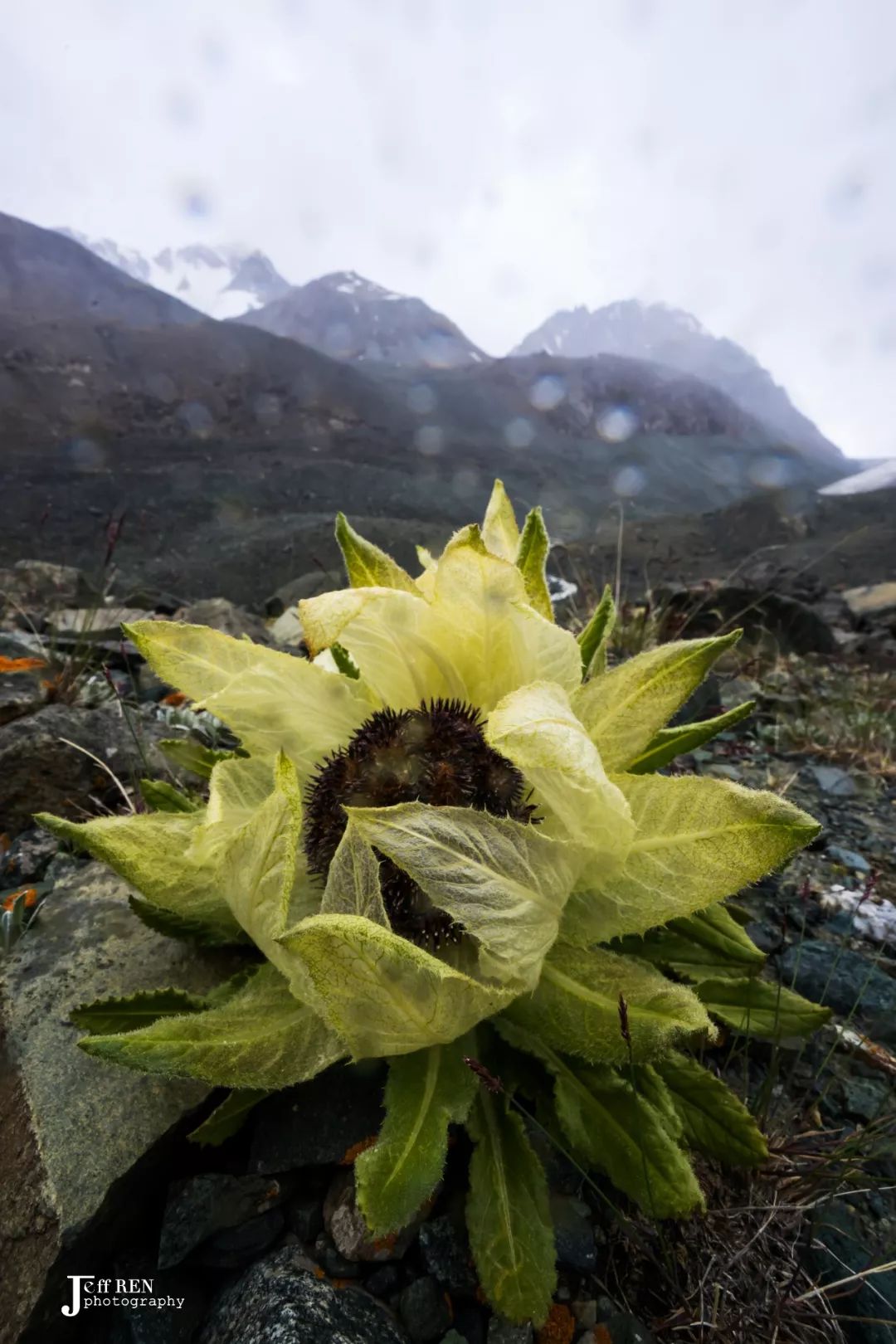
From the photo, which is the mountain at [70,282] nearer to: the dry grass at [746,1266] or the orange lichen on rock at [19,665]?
the orange lichen on rock at [19,665]

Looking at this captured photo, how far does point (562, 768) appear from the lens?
1.11m

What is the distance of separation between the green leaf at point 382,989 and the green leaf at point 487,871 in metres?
0.07

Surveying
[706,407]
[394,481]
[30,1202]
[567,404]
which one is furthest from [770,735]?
[706,407]

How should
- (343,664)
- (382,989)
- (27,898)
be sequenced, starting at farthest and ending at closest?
(27,898) < (343,664) < (382,989)

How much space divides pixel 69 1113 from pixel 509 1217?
856 mm

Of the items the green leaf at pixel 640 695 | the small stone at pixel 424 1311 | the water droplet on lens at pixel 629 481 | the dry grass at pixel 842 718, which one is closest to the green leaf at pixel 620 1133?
the small stone at pixel 424 1311

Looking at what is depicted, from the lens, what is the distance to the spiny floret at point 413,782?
1.34 meters

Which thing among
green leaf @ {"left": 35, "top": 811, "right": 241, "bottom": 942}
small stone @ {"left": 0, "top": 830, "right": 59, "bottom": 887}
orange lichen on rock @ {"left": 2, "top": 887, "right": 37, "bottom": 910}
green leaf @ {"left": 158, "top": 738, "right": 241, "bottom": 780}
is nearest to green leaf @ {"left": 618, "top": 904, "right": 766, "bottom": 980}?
green leaf @ {"left": 35, "top": 811, "right": 241, "bottom": 942}

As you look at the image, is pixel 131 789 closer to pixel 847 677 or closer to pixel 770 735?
pixel 770 735

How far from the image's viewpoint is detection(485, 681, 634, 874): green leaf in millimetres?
1105

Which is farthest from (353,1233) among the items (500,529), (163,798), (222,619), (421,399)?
(421,399)

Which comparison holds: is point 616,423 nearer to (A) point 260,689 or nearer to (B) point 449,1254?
(A) point 260,689

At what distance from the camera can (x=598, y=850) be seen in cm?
128

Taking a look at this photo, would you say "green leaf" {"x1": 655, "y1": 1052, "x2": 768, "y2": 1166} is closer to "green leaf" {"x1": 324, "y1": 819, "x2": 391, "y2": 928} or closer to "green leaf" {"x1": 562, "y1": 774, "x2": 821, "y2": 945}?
"green leaf" {"x1": 562, "y1": 774, "x2": 821, "y2": 945}
